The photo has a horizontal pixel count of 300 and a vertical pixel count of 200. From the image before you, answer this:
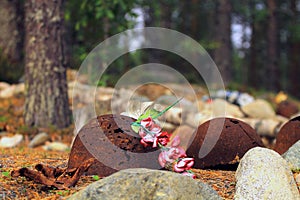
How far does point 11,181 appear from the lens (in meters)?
3.92

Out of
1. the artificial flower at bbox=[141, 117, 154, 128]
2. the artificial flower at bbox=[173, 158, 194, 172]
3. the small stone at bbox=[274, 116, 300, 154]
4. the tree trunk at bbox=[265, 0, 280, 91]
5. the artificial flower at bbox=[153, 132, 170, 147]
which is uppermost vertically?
the artificial flower at bbox=[141, 117, 154, 128]

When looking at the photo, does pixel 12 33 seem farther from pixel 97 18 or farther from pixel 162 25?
pixel 162 25

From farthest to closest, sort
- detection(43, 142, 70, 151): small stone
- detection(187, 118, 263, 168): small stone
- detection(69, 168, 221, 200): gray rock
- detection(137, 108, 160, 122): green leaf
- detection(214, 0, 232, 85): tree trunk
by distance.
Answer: detection(214, 0, 232, 85): tree trunk → detection(43, 142, 70, 151): small stone → detection(187, 118, 263, 168): small stone → detection(137, 108, 160, 122): green leaf → detection(69, 168, 221, 200): gray rock

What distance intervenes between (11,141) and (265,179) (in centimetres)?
468

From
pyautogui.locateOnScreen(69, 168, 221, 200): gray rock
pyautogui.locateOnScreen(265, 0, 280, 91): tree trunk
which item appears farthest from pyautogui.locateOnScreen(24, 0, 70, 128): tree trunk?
pyautogui.locateOnScreen(265, 0, 280, 91): tree trunk

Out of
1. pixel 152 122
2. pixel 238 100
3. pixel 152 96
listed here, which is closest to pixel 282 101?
pixel 238 100

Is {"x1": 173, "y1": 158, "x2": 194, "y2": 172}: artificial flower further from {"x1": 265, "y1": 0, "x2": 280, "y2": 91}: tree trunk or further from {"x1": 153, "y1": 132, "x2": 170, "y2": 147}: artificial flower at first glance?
{"x1": 265, "y1": 0, "x2": 280, "y2": 91}: tree trunk

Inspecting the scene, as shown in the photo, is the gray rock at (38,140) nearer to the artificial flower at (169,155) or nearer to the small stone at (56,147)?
the small stone at (56,147)

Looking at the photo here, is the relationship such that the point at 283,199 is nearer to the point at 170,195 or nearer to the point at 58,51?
the point at 170,195

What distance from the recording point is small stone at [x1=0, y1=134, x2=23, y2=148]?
7.23m

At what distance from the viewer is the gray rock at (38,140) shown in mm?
7402

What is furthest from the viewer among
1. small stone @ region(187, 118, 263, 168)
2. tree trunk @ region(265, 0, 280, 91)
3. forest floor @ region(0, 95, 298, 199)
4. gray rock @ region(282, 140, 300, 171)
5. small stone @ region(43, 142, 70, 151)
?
tree trunk @ region(265, 0, 280, 91)

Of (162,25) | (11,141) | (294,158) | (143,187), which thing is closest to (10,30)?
(11,141)

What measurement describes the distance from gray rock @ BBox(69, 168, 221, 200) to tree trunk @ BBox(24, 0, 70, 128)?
15.4ft
